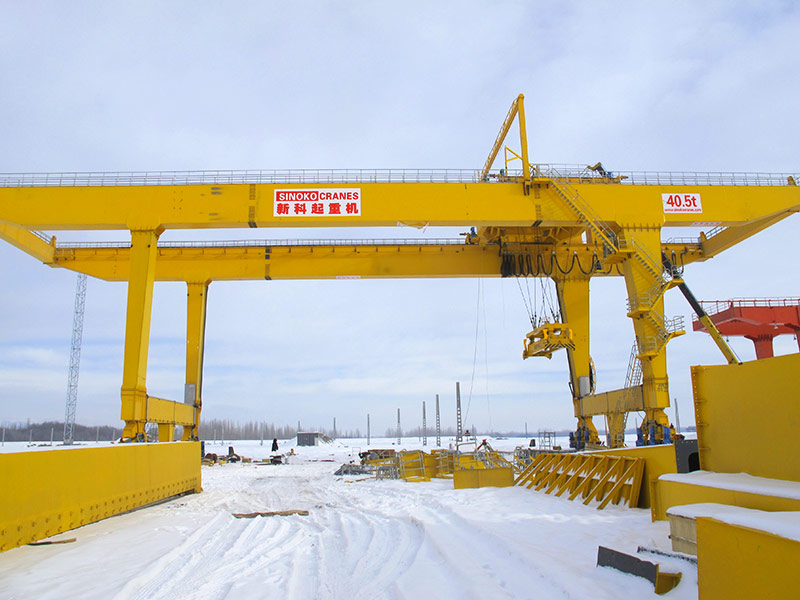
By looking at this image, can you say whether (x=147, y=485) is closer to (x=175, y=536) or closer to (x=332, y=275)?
(x=175, y=536)

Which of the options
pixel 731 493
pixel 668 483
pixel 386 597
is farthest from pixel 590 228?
pixel 386 597

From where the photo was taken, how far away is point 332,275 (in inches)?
787

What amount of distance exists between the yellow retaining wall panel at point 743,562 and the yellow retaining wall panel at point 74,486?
6.86 metres

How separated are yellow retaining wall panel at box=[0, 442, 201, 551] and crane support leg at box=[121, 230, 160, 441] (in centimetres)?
171

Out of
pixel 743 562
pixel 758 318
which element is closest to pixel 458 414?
pixel 758 318

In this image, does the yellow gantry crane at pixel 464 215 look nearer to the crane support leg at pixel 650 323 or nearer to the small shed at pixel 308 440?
the crane support leg at pixel 650 323

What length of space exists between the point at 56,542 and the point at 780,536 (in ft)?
25.4

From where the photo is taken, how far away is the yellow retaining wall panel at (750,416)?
5082 millimetres

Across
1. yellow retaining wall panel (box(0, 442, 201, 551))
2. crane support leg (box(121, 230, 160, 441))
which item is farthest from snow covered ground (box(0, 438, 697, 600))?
crane support leg (box(121, 230, 160, 441))

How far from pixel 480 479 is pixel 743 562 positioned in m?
10.7

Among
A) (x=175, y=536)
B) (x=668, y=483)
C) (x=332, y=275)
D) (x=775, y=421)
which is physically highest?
(x=332, y=275)

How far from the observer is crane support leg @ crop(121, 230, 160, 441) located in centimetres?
1376

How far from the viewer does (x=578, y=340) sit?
2003 centimetres

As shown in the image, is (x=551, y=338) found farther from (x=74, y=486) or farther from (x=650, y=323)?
(x=74, y=486)
